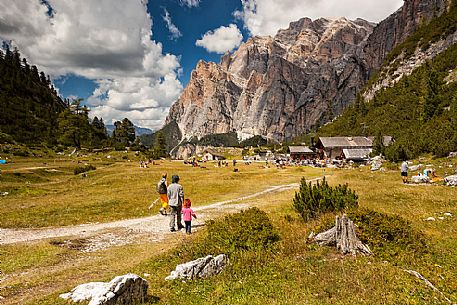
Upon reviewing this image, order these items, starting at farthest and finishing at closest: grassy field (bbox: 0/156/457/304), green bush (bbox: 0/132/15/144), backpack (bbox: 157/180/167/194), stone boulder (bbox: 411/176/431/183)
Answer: green bush (bbox: 0/132/15/144), stone boulder (bbox: 411/176/431/183), backpack (bbox: 157/180/167/194), grassy field (bbox: 0/156/457/304)

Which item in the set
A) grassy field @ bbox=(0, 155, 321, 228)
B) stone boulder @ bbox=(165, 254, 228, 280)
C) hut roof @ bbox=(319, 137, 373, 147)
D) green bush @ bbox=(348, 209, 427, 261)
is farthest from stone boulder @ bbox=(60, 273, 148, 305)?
hut roof @ bbox=(319, 137, 373, 147)

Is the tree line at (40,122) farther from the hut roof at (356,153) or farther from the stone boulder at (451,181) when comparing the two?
the stone boulder at (451,181)

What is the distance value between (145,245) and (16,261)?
5.12m

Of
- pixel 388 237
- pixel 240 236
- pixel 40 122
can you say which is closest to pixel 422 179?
pixel 388 237

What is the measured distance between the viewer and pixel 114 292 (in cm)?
675

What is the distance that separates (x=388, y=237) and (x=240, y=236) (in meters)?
5.76

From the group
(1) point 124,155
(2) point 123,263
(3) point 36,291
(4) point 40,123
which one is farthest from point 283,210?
(4) point 40,123

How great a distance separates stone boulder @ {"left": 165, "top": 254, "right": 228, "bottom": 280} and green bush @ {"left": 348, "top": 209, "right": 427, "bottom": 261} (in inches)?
222

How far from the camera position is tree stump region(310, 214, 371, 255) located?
10.1 meters

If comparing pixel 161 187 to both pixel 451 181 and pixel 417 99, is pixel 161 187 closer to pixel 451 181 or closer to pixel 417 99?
pixel 451 181

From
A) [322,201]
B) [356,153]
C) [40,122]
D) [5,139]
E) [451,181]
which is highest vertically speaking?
[40,122]

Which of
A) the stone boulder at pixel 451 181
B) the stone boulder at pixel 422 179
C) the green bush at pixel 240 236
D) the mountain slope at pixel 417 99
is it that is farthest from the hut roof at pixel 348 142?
the green bush at pixel 240 236

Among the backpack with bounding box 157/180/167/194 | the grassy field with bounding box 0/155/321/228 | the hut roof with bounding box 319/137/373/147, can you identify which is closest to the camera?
the backpack with bounding box 157/180/167/194

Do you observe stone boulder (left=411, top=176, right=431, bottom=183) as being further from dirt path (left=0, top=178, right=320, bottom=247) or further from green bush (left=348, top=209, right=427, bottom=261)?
dirt path (left=0, top=178, right=320, bottom=247)
